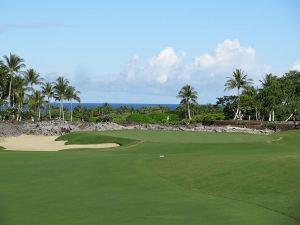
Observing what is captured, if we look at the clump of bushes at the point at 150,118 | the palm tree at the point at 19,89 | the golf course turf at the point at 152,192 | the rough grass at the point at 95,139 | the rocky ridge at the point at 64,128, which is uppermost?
the palm tree at the point at 19,89

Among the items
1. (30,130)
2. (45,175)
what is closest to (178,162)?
(45,175)

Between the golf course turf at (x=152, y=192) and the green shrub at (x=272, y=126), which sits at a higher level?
the green shrub at (x=272, y=126)

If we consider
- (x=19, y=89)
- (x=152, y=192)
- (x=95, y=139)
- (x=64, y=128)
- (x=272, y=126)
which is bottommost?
(x=152, y=192)

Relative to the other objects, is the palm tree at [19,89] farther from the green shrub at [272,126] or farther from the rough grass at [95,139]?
the green shrub at [272,126]

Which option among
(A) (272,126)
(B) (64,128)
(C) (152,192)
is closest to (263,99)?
(A) (272,126)

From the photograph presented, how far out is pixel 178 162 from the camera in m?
23.0

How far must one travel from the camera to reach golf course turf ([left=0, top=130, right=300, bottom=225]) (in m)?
12.2

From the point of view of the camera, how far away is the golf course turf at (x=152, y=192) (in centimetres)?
1218

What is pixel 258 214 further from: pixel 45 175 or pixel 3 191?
pixel 45 175

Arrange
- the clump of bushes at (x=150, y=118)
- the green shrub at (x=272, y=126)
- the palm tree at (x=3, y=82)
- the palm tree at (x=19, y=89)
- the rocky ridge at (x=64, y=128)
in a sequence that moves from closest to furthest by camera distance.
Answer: the rocky ridge at (x=64, y=128)
the green shrub at (x=272, y=126)
the palm tree at (x=3, y=82)
the clump of bushes at (x=150, y=118)
the palm tree at (x=19, y=89)

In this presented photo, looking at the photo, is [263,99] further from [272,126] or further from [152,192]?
[152,192]

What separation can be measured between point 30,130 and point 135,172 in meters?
42.1

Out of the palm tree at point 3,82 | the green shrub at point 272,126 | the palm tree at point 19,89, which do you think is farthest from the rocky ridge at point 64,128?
the palm tree at point 19,89

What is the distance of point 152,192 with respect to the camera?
625 inches
